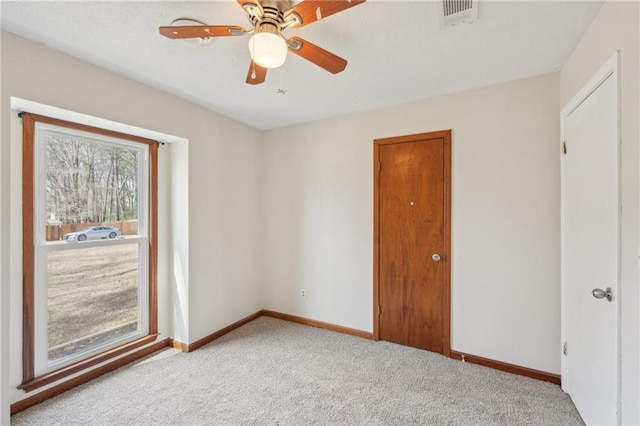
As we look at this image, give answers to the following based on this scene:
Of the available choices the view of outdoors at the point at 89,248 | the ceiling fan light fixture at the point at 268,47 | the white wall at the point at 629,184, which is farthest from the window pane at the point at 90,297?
the white wall at the point at 629,184

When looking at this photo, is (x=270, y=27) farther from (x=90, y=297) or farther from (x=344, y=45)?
(x=90, y=297)

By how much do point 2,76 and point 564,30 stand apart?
3376 mm

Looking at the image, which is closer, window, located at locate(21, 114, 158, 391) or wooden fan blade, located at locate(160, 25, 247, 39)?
wooden fan blade, located at locate(160, 25, 247, 39)

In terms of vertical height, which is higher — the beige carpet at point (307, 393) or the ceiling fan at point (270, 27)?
the ceiling fan at point (270, 27)

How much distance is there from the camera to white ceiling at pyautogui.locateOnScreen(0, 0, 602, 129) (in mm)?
1483

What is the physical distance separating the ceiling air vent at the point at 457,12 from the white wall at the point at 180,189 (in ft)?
7.68

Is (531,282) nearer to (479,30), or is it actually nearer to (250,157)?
(479,30)

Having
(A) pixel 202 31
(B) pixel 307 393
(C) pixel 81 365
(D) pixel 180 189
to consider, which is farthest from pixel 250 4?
(C) pixel 81 365

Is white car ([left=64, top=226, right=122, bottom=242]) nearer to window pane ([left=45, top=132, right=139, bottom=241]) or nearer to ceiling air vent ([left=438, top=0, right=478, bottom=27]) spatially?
window pane ([left=45, top=132, right=139, bottom=241])

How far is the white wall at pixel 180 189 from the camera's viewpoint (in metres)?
1.72

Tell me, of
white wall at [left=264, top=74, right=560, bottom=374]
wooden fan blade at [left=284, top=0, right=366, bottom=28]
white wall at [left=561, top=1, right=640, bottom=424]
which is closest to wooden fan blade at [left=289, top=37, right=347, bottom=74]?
wooden fan blade at [left=284, top=0, right=366, bottom=28]

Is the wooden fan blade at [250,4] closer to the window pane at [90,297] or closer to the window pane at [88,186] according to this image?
the window pane at [88,186]

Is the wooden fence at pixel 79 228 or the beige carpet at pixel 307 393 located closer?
the beige carpet at pixel 307 393

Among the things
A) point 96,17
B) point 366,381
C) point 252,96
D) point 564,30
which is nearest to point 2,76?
point 96,17
